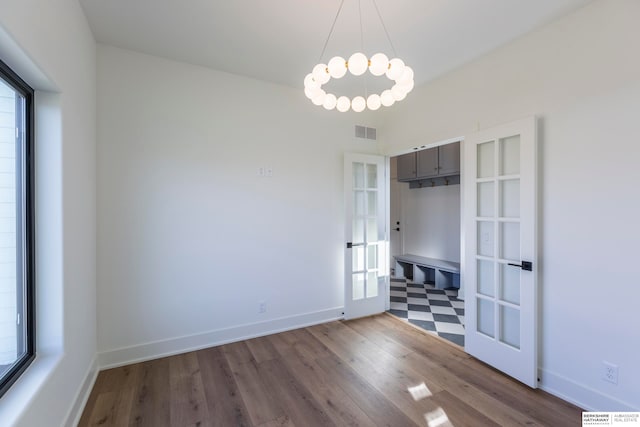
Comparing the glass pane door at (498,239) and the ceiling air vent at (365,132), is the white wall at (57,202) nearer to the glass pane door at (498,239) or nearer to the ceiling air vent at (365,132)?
the ceiling air vent at (365,132)

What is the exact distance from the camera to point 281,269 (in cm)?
324

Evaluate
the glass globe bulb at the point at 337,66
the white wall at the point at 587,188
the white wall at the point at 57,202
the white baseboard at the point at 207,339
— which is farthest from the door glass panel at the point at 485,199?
the white wall at the point at 57,202

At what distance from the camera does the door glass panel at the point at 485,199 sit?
8.48 ft

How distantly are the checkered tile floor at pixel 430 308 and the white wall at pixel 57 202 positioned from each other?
3.29m

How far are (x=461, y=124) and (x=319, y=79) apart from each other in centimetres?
186

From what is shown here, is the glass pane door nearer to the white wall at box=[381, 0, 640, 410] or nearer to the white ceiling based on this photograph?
the white wall at box=[381, 0, 640, 410]

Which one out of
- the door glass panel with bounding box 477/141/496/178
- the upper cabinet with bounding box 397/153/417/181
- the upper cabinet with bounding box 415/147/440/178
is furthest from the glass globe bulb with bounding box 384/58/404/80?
the upper cabinet with bounding box 397/153/417/181

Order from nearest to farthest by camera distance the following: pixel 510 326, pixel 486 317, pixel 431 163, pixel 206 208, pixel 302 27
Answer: pixel 302 27
pixel 510 326
pixel 486 317
pixel 206 208
pixel 431 163

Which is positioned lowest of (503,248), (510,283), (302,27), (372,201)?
(510,283)

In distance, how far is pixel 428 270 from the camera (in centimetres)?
526

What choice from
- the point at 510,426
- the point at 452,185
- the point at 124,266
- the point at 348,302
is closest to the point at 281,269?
the point at 348,302

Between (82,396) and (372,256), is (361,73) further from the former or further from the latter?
(82,396)

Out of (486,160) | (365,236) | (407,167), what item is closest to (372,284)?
(365,236)

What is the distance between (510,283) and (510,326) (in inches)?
14.8
